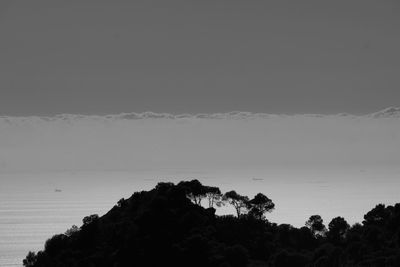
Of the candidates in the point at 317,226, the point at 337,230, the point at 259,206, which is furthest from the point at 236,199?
the point at 337,230

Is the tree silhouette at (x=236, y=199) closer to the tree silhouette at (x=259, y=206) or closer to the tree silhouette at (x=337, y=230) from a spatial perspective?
the tree silhouette at (x=259, y=206)

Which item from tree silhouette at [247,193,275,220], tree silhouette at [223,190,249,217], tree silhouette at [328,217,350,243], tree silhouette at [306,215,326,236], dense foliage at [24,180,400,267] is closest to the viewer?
dense foliage at [24,180,400,267]

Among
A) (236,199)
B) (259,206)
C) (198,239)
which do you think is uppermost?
(236,199)

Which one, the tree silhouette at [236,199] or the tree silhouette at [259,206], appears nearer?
the tree silhouette at [259,206]

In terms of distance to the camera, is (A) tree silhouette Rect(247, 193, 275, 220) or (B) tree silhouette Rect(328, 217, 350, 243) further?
(A) tree silhouette Rect(247, 193, 275, 220)

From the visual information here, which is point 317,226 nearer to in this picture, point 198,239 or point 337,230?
point 337,230

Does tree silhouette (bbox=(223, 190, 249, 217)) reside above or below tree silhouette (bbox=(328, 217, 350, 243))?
above

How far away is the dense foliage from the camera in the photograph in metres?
37.3

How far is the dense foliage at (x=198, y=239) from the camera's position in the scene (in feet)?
123

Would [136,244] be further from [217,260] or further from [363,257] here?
[363,257]

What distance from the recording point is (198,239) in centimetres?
3744

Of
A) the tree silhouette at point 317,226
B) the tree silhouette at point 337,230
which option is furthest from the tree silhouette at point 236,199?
the tree silhouette at point 337,230

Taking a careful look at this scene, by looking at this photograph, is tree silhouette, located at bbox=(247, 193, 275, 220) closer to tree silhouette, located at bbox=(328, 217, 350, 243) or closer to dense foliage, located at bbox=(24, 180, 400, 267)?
dense foliage, located at bbox=(24, 180, 400, 267)

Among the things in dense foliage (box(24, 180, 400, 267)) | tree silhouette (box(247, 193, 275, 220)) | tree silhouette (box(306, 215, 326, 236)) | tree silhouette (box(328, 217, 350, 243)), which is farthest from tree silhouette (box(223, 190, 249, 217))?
tree silhouette (box(328, 217, 350, 243))
